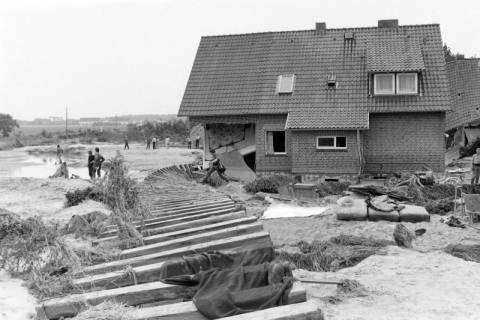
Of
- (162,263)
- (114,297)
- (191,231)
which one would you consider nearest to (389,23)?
(191,231)

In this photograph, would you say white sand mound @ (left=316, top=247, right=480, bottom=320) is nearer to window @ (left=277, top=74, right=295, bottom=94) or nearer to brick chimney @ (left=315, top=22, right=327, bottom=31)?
window @ (left=277, top=74, right=295, bottom=94)

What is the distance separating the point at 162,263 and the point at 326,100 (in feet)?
Answer: 71.0

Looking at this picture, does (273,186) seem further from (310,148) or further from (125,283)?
(125,283)

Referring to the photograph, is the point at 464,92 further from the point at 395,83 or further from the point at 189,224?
the point at 189,224

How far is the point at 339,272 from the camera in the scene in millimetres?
9773

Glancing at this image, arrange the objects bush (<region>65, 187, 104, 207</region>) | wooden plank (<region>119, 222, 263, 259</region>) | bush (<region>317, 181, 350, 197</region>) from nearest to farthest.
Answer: wooden plank (<region>119, 222, 263, 259</region>), bush (<region>65, 187, 104, 207</region>), bush (<region>317, 181, 350, 197</region>)

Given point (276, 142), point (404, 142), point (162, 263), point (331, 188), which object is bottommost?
point (331, 188)

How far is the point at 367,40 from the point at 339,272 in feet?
73.3

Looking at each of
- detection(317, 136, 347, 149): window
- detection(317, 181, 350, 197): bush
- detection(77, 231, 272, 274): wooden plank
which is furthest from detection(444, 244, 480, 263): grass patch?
detection(317, 136, 347, 149): window

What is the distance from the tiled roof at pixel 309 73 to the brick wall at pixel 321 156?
59cm

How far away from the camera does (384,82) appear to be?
91.5ft

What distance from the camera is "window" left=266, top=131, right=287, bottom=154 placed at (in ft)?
94.6

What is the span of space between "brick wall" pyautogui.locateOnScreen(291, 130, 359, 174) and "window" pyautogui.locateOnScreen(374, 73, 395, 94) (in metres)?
2.77

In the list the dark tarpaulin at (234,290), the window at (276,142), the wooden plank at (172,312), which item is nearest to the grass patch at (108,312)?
the wooden plank at (172,312)
